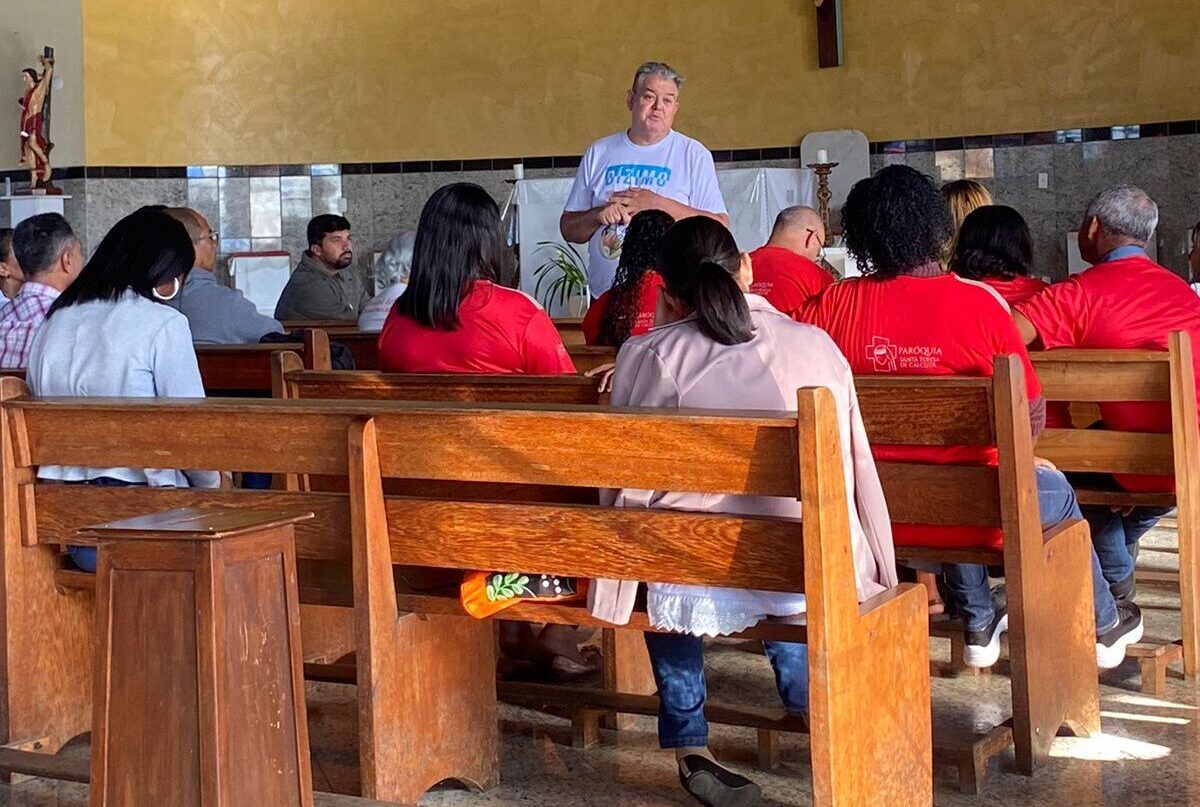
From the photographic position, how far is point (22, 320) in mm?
4922

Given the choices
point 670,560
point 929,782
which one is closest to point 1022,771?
point 929,782

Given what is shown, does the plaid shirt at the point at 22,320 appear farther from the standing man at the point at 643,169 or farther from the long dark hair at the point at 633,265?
the long dark hair at the point at 633,265

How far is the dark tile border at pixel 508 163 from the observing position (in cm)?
891

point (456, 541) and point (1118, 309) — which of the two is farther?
point (1118, 309)

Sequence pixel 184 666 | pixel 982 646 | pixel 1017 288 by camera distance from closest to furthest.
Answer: pixel 184 666
pixel 982 646
pixel 1017 288

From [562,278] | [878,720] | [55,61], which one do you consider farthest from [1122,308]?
[55,61]

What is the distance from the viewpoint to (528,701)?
359 centimetres

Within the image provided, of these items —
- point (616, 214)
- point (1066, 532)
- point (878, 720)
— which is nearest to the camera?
point (878, 720)

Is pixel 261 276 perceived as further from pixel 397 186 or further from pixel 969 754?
pixel 969 754

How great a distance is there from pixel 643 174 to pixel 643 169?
0.02m

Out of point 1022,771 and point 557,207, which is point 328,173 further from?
point 1022,771

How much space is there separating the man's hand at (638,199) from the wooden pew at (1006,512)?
1.99m

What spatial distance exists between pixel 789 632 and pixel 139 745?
41.4 inches

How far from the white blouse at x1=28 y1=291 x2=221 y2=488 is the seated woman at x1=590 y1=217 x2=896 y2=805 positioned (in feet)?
3.93
